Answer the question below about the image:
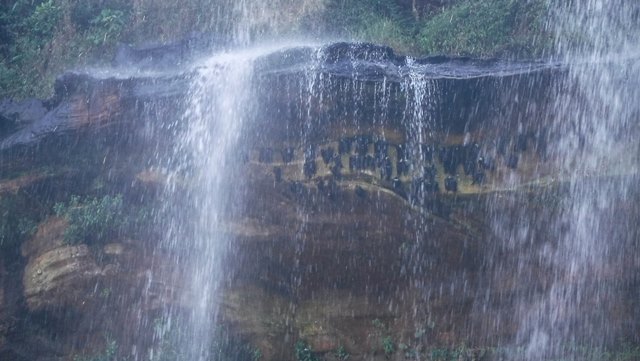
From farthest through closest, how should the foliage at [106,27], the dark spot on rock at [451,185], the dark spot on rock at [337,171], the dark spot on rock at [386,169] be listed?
the foliage at [106,27] < the dark spot on rock at [337,171] < the dark spot on rock at [386,169] < the dark spot on rock at [451,185]

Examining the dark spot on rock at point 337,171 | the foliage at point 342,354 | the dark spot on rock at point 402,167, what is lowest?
the foliage at point 342,354

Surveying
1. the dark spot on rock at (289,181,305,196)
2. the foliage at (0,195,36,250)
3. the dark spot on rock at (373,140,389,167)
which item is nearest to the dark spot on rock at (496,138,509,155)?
the dark spot on rock at (373,140,389,167)

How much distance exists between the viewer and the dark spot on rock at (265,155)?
1159 cm

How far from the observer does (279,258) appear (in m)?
11.5

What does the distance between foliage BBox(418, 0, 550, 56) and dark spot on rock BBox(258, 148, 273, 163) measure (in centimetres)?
361

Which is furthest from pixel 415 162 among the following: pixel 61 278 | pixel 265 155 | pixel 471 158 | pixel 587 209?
pixel 61 278

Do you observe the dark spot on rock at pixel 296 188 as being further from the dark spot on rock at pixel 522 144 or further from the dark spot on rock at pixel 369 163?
the dark spot on rock at pixel 522 144

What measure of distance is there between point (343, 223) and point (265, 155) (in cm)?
164

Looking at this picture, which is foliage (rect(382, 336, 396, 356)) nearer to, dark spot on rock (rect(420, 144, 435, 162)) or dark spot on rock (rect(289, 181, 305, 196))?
dark spot on rock (rect(289, 181, 305, 196))

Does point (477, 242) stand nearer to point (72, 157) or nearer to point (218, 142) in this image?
point (218, 142)

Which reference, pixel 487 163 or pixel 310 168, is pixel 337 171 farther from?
pixel 487 163

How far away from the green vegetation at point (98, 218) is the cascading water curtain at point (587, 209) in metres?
6.00

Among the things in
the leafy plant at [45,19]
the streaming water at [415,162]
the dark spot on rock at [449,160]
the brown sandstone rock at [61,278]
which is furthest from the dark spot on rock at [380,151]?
the leafy plant at [45,19]

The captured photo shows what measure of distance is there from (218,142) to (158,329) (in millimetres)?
3078
